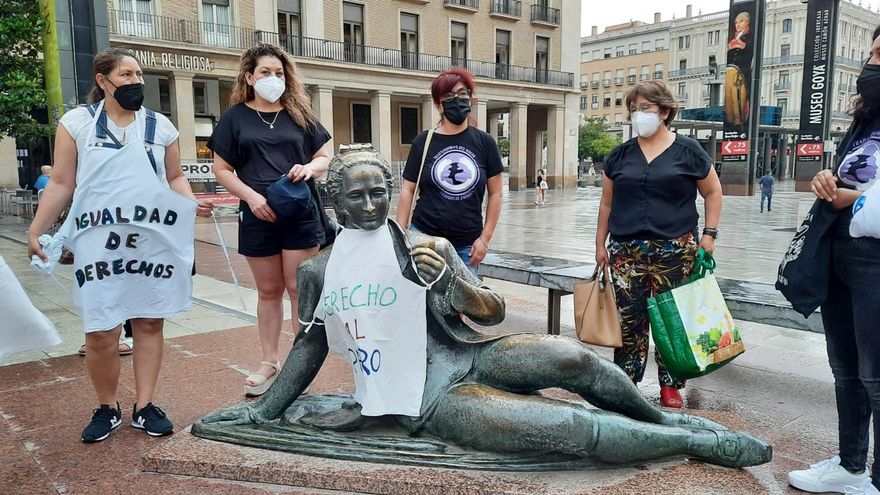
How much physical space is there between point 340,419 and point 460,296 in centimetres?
76

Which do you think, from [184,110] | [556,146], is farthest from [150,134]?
[556,146]

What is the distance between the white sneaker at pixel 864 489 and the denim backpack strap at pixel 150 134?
329cm

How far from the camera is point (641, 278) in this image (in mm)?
3512

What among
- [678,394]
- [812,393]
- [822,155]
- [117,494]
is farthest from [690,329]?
[822,155]

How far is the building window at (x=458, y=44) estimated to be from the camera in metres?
33.9

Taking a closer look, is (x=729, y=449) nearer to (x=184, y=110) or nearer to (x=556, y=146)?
(x=184, y=110)

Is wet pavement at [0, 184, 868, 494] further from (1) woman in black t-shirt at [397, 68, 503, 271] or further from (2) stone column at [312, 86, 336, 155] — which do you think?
(2) stone column at [312, 86, 336, 155]

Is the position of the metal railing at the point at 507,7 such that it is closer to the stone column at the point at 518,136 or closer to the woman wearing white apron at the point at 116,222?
the stone column at the point at 518,136

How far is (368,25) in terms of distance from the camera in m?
30.2

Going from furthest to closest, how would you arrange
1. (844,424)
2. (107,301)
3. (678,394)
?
1. (678,394)
2. (107,301)
3. (844,424)

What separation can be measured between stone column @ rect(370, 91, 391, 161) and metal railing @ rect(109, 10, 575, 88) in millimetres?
1479

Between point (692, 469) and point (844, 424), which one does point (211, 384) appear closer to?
point (692, 469)

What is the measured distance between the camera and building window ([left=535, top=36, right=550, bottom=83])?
37219 millimetres

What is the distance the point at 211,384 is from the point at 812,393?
12.3 feet
